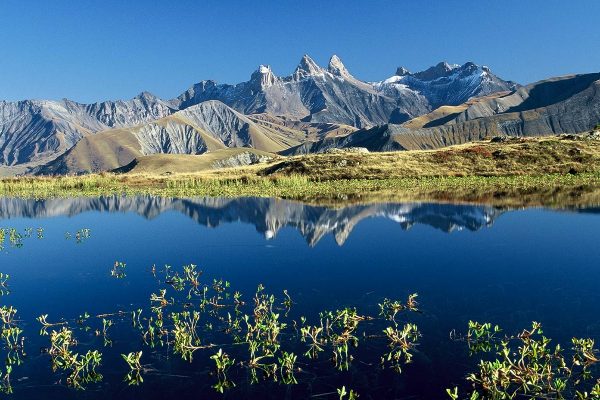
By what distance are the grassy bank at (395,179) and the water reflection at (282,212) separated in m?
10.6

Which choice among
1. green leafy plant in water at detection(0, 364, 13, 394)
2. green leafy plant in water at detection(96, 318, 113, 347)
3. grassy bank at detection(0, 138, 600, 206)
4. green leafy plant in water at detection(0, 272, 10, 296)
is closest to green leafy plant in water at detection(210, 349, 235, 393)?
green leafy plant in water at detection(96, 318, 113, 347)

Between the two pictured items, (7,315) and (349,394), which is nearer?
(349,394)

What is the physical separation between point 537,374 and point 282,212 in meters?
41.0

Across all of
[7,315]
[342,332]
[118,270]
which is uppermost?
[118,270]

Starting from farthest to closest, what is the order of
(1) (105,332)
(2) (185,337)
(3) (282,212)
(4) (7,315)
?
(3) (282,212) → (4) (7,315) → (1) (105,332) → (2) (185,337)

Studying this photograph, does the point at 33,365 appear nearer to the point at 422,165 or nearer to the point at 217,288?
the point at 217,288

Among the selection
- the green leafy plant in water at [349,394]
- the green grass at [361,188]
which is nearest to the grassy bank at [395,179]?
the green grass at [361,188]

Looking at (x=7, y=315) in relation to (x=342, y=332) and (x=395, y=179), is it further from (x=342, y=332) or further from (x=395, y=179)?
(x=395, y=179)

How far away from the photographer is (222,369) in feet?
47.3

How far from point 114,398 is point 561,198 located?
6126cm

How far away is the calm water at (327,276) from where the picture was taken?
1402 centimetres

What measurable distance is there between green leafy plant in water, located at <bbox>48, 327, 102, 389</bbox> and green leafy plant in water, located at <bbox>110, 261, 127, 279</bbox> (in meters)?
10.3

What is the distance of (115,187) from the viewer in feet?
→ 350

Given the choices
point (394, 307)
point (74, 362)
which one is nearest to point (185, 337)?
point (74, 362)
